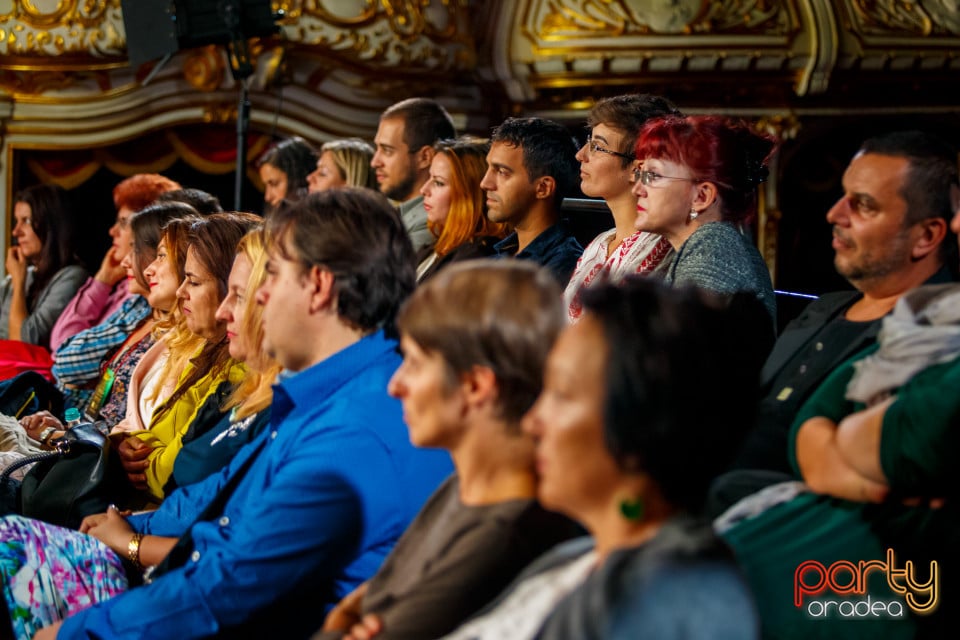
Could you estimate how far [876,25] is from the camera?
6.57 metres

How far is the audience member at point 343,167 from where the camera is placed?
4.50 m

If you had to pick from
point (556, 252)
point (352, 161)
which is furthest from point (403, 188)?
point (556, 252)

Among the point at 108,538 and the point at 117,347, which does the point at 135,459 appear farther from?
the point at 117,347

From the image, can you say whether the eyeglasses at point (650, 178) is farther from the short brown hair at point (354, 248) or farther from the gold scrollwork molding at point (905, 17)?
the gold scrollwork molding at point (905, 17)

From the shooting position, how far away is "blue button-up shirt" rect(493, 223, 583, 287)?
119 inches

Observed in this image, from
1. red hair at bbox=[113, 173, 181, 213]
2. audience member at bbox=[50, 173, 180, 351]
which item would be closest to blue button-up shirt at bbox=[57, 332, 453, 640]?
audience member at bbox=[50, 173, 180, 351]

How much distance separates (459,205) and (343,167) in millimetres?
1302

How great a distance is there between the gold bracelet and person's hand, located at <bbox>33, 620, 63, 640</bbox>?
34 centimetres

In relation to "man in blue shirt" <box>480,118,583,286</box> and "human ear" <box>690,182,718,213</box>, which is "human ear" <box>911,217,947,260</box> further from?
"man in blue shirt" <box>480,118,583,286</box>

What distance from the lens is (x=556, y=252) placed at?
3055mm

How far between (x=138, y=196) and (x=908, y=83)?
436 centimetres

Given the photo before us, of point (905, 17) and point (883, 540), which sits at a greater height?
point (905, 17)

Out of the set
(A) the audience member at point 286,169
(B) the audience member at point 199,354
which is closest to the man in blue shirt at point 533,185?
(B) the audience member at point 199,354

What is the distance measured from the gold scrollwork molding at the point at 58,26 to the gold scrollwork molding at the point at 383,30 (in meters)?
0.80
